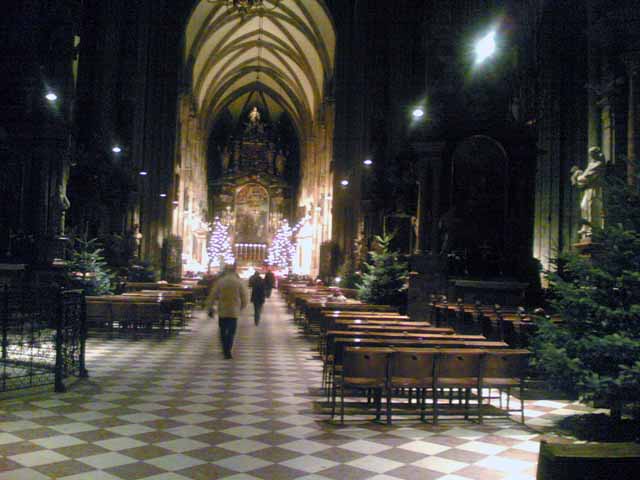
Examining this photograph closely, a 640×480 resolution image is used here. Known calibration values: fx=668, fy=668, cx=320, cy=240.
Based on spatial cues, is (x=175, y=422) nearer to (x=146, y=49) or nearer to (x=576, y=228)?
(x=576, y=228)

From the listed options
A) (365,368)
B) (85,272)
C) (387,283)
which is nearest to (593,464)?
(365,368)

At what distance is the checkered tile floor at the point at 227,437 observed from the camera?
5262 mm

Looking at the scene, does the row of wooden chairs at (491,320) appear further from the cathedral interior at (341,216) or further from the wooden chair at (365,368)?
the wooden chair at (365,368)

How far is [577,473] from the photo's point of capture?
267cm

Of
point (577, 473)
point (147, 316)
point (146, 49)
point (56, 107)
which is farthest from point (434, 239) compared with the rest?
point (146, 49)

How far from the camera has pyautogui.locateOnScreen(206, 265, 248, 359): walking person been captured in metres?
11.5

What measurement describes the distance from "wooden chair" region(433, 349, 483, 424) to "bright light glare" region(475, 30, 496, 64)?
14767 millimetres

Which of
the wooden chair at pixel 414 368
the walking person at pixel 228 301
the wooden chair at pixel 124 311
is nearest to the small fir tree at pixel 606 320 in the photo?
the wooden chair at pixel 414 368

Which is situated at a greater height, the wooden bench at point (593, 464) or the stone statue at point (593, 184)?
the stone statue at point (593, 184)

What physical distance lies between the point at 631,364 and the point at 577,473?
3.73m

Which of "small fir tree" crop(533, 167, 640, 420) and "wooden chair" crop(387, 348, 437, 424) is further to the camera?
"wooden chair" crop(387, 348, 437, 424)

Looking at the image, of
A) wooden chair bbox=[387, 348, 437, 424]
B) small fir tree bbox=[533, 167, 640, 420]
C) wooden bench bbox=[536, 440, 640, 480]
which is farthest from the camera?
wooden chair bbox=[387, 348, 437, 424]

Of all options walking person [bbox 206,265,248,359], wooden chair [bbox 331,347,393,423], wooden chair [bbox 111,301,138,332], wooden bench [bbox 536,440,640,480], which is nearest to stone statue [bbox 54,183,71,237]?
wooden chair [bbox 111,301,138,332]

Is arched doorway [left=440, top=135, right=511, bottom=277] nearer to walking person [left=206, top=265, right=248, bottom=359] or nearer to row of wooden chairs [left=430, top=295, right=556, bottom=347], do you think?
row of wooden chairs [left=430, top=295, right=556, bottom=347]
